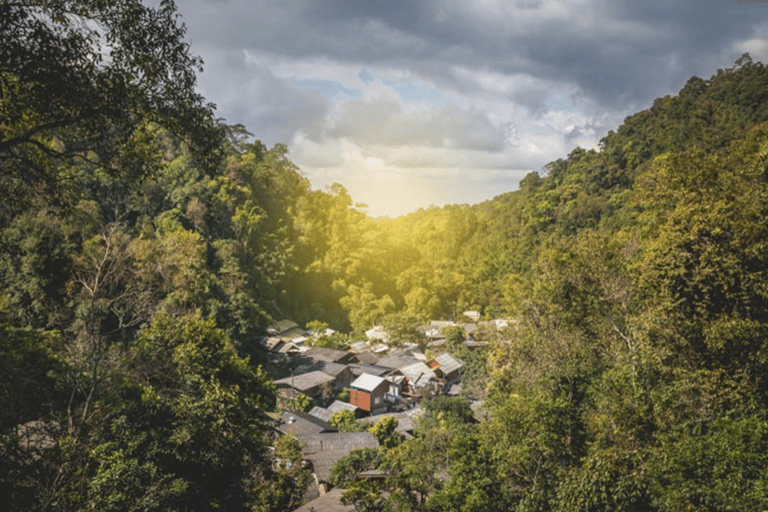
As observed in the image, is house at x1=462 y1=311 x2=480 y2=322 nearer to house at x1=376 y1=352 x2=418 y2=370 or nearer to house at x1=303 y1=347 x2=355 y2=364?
house at x1=376 y1=352 x2=418 y2=370

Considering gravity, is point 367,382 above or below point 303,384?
below

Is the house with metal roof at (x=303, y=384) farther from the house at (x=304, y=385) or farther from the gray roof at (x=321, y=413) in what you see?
the gray roof at (x=321, y=413)

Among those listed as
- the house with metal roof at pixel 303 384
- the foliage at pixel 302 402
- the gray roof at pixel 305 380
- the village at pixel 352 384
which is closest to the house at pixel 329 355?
the village at pixel 352 384

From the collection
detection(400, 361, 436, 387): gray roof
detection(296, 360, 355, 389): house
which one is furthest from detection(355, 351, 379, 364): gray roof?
detection(400, 361, 436, 387): gray roof

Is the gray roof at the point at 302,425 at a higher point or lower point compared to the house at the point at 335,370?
lower

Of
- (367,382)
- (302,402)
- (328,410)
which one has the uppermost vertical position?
(367,382)

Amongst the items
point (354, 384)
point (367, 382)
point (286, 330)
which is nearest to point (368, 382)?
point (367, 382)

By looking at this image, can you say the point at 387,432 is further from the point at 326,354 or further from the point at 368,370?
the point at 326,354
